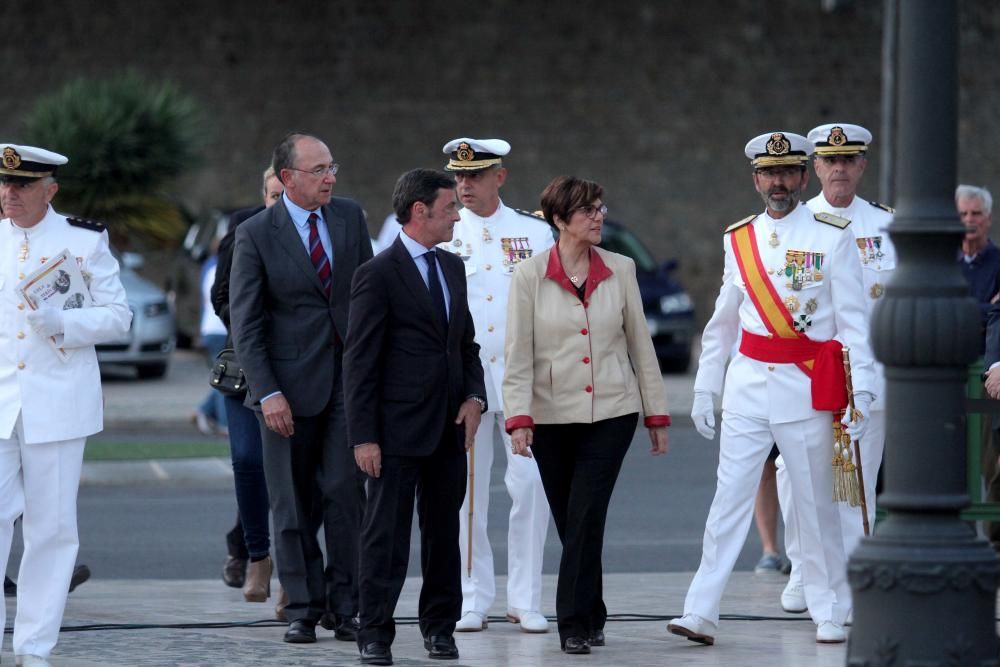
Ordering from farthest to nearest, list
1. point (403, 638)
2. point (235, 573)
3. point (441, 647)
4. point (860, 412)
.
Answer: point (235, 573) → point (403, 638) → point (860, 412) → point (441, 647)

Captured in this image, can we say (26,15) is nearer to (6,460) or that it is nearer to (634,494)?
(634,494)

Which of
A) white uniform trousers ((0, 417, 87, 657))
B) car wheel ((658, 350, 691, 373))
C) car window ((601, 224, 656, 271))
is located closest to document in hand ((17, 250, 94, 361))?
white uniform trousers ((0, 417, 87, 657))

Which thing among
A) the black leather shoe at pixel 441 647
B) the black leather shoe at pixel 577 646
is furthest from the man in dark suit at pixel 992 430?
the black leather shoe at pixel 441 647

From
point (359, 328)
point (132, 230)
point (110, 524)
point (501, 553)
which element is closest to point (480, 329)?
point (359, 328)

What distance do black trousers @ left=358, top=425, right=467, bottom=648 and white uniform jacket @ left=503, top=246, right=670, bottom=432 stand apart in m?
0.35

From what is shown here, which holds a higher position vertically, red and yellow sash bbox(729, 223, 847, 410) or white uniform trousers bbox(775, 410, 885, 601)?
red and yellow sash bbox(729, 223, 847, 410)

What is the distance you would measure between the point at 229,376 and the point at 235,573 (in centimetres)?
122

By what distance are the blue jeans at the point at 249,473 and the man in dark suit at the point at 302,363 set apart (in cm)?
109

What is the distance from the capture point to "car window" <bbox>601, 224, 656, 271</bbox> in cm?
2262

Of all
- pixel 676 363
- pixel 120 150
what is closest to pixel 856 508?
pixel 676 363

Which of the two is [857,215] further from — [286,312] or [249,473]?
[249,473]

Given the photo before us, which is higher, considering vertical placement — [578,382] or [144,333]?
[578,382]

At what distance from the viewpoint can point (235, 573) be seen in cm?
934

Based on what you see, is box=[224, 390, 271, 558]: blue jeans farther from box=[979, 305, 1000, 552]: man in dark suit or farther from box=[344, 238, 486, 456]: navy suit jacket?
box=[979, 305, 1000, 552]: man in dark suit
